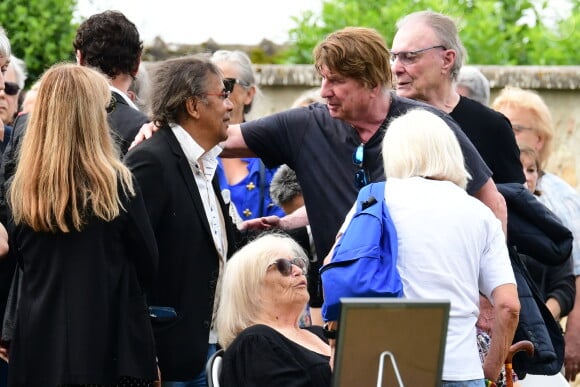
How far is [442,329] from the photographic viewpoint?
521 centimetres

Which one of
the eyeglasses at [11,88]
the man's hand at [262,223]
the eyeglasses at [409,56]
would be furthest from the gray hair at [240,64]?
the man's hand at [262,223]

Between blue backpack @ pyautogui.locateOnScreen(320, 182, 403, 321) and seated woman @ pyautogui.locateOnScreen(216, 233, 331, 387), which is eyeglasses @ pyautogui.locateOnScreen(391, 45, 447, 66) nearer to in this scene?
seated woman @ pyautogui.locateOnScreen(216, 233, 331, 387)

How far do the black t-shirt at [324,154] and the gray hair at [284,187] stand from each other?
115cm

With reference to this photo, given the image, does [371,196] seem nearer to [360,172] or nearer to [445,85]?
[360,172]

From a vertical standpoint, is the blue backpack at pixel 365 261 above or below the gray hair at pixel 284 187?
above

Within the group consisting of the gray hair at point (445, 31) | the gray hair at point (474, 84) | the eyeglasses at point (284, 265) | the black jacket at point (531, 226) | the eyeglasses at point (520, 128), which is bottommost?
the eyeglasses at point (284, 265)

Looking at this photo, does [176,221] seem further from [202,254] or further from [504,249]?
[504,249]

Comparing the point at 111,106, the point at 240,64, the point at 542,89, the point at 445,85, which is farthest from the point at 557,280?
the point at 542,89

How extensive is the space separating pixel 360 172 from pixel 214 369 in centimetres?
116

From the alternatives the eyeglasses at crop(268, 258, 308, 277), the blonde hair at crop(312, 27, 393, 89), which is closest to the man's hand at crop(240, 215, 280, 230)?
the eyeglasses at crop(268, 258, 308, 277)

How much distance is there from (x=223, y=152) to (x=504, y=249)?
1.62 m

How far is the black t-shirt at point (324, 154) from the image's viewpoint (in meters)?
6.58

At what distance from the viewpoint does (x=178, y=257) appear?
6434 millimetres

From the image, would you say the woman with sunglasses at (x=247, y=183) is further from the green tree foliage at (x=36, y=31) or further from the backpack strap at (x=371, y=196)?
the green tree foliage at (x=36, y=31)
